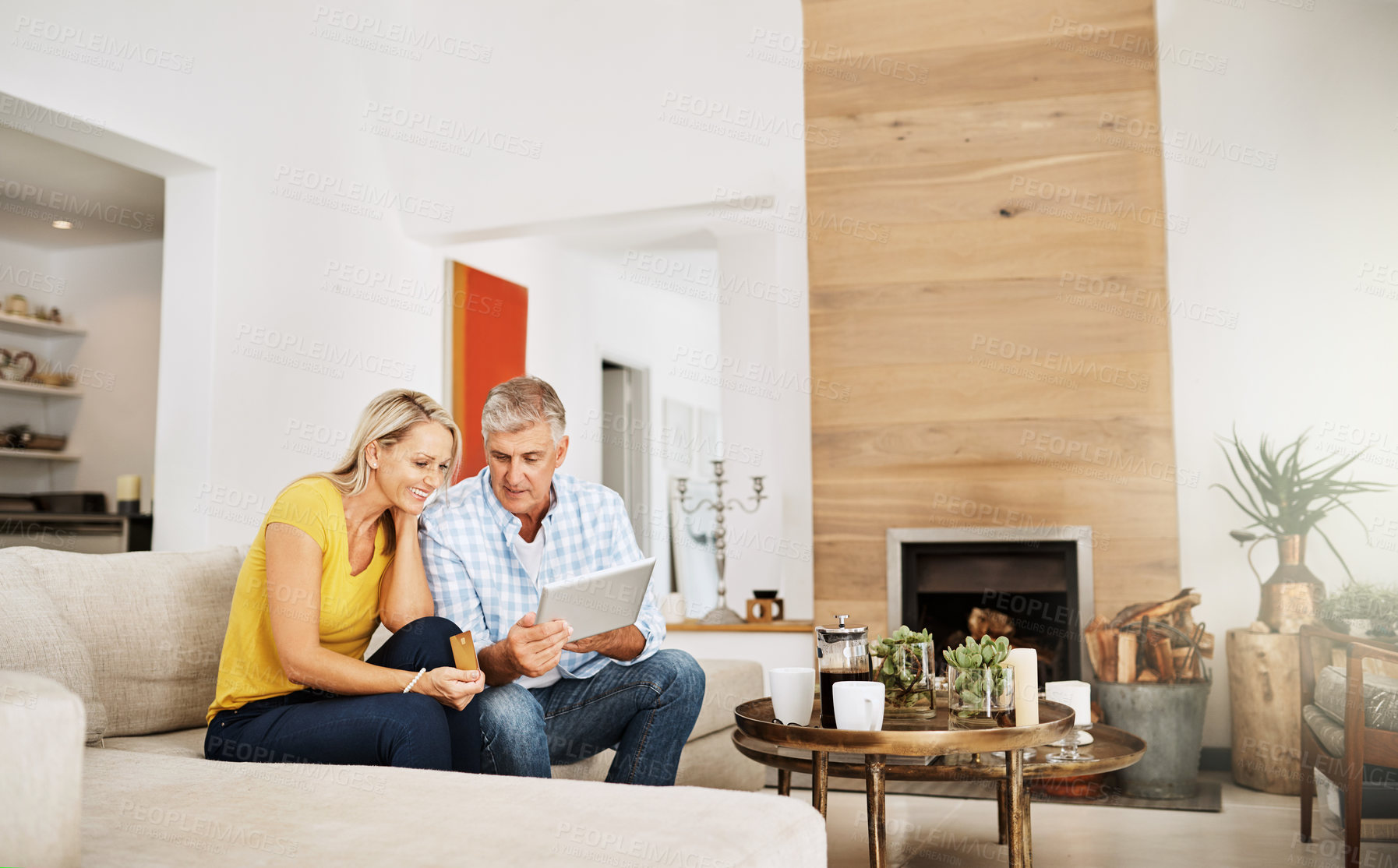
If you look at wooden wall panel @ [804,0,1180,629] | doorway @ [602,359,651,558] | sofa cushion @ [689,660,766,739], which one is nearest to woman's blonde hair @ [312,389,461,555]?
sofa cushion @ [689,660,766,739]

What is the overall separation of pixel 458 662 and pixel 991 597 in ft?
7.88

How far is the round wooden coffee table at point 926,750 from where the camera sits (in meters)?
1.69

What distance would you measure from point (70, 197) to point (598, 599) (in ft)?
14.0

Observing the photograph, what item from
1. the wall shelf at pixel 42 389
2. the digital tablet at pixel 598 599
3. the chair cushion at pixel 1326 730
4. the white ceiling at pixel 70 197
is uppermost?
the white ceiling at pixel 70 197

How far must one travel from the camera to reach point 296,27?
432cm

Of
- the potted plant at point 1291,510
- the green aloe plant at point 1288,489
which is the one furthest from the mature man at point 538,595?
the green aloe plant at point 1288,489

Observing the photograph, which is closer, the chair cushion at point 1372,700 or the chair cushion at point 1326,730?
the chair cushion at point 1372,700

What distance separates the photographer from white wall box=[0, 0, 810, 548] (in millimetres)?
3781

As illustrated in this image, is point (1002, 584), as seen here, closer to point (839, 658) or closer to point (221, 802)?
point (839, 658)

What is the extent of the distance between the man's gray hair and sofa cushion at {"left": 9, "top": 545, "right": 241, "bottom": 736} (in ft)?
2.29

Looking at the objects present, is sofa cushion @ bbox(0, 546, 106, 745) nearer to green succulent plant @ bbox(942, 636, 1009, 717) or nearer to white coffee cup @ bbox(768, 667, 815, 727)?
white coffee cup @ bbox(768, 667, 815, 727)

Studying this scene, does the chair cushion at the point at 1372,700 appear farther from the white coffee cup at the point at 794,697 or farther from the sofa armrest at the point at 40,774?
the sofa armrest at the point at 40,774

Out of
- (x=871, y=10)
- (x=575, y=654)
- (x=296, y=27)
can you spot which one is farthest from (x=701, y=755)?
(x=296, y=27)

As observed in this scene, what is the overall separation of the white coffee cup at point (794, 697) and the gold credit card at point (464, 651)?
21.2 inches
